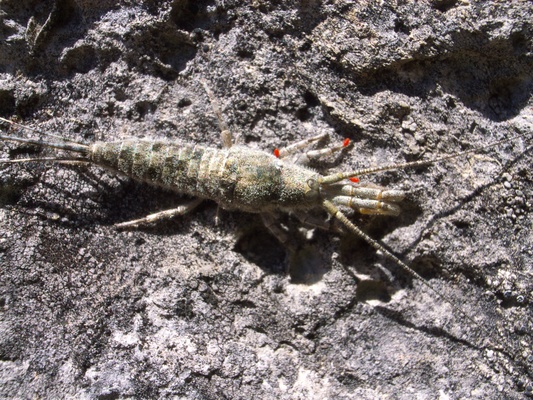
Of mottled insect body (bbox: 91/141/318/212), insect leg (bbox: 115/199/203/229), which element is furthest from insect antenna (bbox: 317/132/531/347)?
insect leg (bbox: 115/199/203/229)

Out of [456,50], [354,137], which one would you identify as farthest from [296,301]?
[456,50]

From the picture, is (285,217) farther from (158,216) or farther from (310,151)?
(158,216)

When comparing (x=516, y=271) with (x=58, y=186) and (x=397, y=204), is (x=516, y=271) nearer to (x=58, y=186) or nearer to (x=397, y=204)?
(x=397, y=204)

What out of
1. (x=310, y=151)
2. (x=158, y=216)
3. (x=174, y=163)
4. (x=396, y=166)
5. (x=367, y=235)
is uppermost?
(x=396, y=166)

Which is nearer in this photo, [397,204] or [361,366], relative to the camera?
[361,366]

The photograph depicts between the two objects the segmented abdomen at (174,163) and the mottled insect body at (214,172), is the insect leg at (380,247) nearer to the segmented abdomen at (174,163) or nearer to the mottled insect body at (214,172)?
the mottled insect body at (214,172)

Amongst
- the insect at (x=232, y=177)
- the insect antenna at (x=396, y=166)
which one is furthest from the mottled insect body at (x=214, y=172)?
the insect antenna at (x=396, y=166)

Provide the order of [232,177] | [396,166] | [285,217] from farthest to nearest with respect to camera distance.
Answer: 1. [285,217]
2. [232,177]
3. [396,166]

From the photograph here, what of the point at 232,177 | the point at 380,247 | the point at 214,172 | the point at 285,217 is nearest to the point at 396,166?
the point at 380,247
